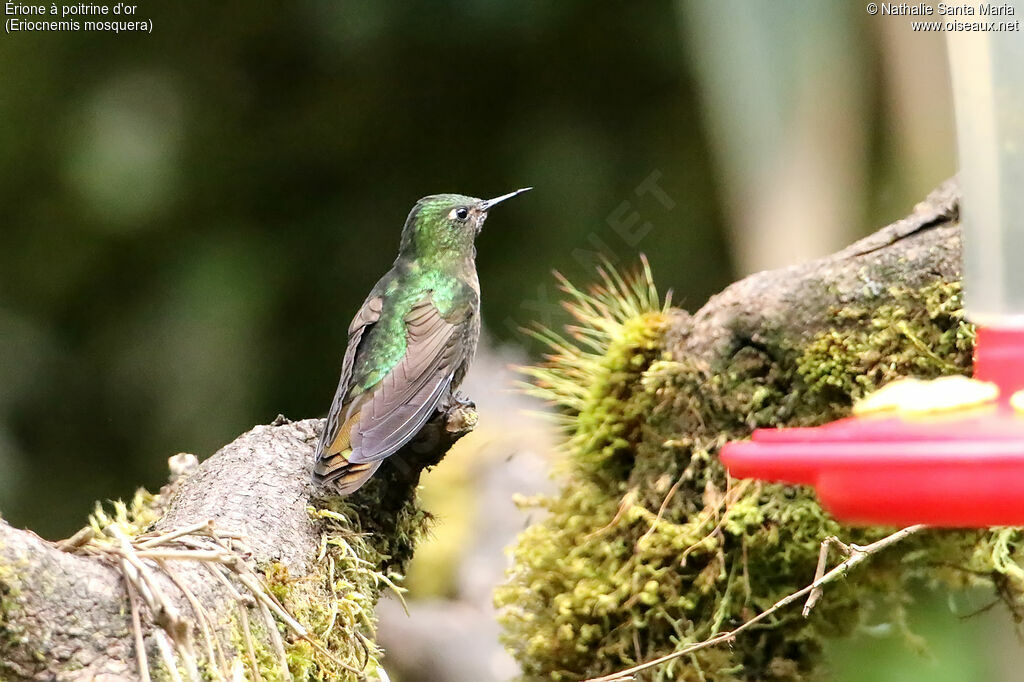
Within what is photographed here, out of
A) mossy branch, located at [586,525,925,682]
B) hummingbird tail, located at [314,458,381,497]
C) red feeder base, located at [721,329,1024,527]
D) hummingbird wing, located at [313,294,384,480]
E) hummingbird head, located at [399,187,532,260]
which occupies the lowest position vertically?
mossy branch, located at [586,525,925,682]

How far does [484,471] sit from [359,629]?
1.69 metres

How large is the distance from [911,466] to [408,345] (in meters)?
1.50

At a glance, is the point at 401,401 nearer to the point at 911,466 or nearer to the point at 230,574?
the point at 230,574

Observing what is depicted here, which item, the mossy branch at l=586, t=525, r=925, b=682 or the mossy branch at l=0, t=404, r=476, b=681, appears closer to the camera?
the mossy branch at l=0, t=404, r=476, b=681

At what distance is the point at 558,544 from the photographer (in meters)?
2.13

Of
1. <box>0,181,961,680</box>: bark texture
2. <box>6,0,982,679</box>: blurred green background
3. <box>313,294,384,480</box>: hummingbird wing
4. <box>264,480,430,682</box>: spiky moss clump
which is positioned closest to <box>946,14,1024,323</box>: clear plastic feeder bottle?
<box>0,181,961,680</box>: bark texture

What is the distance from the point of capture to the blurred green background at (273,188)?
3.19 m

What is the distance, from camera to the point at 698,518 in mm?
1938

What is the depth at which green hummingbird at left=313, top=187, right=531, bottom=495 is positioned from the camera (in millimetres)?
1927

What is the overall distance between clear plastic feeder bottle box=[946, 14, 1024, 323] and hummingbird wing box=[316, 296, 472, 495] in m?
1.01

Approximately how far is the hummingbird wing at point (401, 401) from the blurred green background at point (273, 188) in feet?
2.13

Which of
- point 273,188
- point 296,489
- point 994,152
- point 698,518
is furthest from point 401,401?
point 273,188

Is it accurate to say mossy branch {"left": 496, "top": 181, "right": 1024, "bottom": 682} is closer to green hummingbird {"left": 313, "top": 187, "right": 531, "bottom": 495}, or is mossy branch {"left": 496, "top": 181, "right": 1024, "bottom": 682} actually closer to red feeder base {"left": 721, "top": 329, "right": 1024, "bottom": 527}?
green hummingbird {"left": 313, "top": 187, "right": 531, "bottom": 495}

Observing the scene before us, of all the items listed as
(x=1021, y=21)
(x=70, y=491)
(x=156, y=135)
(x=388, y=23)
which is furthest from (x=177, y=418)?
(x=1021, y=21)
